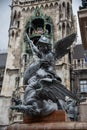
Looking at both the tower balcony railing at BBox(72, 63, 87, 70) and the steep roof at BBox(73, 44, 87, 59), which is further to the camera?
the steep roof at BBox(73, 44, 87, 59)

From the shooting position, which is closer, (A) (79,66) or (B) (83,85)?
(B) (83,85)

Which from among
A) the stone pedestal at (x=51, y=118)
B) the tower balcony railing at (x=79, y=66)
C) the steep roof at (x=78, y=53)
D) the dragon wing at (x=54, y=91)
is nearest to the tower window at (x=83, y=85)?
the tower balcony railing at (x=79, y=66)

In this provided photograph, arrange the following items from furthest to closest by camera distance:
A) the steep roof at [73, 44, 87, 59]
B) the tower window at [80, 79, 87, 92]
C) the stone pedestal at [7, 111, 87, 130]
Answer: the steep roof at [73, 44, 87, 59]
the tower window at [80, 79, 87, 92]
the stone pedestal at [7, 111, 87, 130]

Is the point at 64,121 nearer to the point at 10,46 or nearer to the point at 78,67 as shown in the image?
the point at 78,67

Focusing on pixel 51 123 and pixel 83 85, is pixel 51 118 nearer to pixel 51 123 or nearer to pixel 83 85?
pixel 51 123

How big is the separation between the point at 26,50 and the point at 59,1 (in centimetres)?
750

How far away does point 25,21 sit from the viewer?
31.4 metres

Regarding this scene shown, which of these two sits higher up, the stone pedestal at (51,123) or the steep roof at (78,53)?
the steep roof at (78,53)

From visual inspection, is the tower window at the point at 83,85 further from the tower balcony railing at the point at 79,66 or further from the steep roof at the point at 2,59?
the steep roof at the point at 2,59

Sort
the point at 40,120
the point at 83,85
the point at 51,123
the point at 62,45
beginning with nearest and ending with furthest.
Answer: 1. the point at 51,123
2. the point at 40,120
3. the point at 62,45
4. the point at 83,85

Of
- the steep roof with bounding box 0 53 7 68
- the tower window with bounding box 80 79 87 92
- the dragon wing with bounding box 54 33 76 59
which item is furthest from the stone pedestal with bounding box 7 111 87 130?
the steep roof with bounding box 0 53 7 68

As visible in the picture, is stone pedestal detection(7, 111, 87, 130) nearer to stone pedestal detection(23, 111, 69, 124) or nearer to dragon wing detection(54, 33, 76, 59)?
stone pedestal detection(23, 111, 69, 124)

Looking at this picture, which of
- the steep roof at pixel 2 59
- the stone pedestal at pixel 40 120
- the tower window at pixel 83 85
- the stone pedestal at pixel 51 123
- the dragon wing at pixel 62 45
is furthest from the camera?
the steep roof at pixel 2 59

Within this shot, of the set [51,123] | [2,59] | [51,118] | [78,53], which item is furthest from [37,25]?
[51,123]
